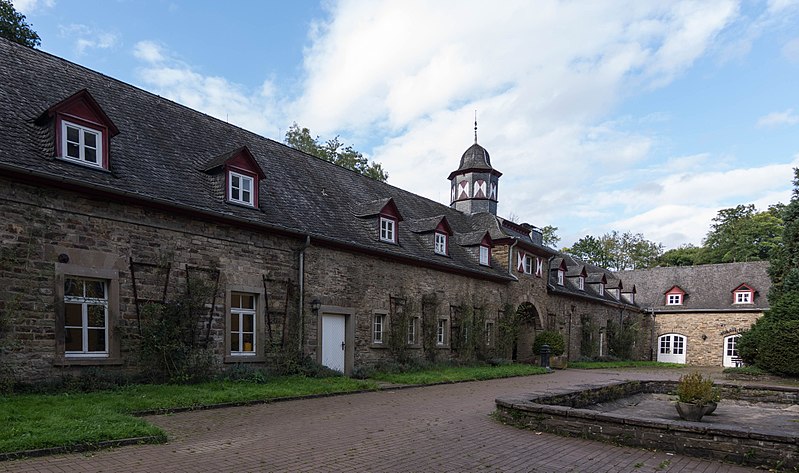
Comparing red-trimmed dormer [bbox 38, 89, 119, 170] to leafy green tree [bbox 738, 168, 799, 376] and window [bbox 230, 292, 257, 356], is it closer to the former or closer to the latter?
window [bbox 230, 292, 257, 356]

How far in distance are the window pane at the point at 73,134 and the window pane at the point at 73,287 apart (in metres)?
2.94

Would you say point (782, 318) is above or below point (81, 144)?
below

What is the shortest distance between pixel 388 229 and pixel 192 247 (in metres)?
8.04

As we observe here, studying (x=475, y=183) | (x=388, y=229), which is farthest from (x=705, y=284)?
(x=388, y=229)

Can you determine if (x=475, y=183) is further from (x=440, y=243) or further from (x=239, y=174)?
(x=239, y=174)

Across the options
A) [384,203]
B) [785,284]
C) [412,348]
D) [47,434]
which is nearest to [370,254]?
[384,203]

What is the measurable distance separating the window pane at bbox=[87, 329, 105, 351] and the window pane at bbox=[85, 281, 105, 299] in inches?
28.2

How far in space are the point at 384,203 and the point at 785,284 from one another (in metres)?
19.8

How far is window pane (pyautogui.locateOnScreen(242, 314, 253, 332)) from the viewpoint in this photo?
1385cm

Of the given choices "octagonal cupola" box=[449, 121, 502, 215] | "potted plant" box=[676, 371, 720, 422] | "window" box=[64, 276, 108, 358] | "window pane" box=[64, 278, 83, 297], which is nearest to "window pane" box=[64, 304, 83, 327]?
"window" box=[64, 276, 108, 358]

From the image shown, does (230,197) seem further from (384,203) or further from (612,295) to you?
(612,295)

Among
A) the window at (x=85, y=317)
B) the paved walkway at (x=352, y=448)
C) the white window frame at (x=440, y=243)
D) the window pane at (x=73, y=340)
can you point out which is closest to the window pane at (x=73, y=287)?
the window at (x=85, y=317)

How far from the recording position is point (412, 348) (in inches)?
745

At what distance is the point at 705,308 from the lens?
122 ft
